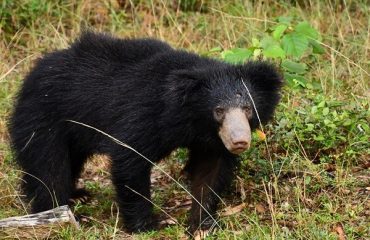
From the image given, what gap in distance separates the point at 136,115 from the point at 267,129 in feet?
4.46

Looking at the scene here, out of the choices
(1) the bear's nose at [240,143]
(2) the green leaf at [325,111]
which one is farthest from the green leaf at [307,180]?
(1) the bear's nose at [240,143]

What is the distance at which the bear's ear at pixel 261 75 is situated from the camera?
5.40 metres

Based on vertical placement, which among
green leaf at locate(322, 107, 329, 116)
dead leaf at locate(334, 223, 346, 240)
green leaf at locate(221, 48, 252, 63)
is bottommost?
dead leaf at locate(334, 223, 346, 240)

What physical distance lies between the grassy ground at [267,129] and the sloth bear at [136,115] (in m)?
0.26

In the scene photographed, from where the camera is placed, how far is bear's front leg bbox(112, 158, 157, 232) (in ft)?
18.2

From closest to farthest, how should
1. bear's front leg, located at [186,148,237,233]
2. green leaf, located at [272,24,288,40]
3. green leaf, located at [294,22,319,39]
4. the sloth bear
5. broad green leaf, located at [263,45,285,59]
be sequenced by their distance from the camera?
the sloth bear → bear's front leg, located at [186,148,237,233] → broad green leaf, located at [263,45,285,59] → green leaf, located at [272,24,288,40] → green leaf, located at [294,22,319,39]

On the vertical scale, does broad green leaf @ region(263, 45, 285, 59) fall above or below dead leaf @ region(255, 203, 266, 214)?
above

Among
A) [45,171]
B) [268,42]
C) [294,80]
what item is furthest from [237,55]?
[45,171]

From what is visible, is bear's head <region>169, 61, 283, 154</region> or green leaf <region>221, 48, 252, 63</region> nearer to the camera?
bear's head <region>169, 61, 283, 154</region>

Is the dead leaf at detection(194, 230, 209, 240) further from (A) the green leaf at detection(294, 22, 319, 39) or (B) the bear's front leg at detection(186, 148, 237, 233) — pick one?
(A) the green leaf at detection(294, 22, 319, 39)

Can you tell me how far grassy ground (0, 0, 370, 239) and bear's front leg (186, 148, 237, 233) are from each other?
0.38 ft

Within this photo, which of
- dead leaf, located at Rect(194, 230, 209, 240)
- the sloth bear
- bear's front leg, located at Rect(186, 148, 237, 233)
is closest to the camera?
the sloth bear

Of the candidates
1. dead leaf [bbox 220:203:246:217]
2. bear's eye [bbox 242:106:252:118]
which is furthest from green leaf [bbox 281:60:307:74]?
bear's eye [bbox 242:106:252:118]

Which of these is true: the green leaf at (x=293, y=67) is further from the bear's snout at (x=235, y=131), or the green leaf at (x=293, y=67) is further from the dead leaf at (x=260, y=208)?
the bear's snout at (x=235, y=131)
